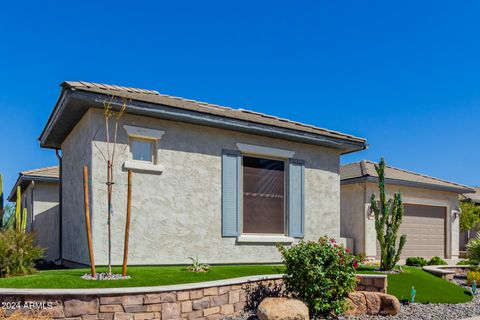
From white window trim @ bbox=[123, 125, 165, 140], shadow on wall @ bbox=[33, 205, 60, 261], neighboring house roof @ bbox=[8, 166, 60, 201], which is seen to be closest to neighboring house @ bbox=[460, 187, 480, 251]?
white window trim @ bbox=[123, 125, 165, 140]

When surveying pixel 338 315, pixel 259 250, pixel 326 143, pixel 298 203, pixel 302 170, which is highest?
pixel 326 143

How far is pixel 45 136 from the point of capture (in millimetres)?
13539

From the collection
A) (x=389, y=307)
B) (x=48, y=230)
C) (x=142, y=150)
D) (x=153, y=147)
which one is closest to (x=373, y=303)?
(x=389, y=307)

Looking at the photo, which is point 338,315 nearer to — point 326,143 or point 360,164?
point 326,143

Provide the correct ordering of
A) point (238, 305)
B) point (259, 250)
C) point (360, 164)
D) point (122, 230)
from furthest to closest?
point (360, 164) < point (259, 250) < point (122, 230) < point (238, 305)

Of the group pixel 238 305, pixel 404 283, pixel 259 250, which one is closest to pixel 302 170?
pixel 259 250

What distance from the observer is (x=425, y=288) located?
11.7m

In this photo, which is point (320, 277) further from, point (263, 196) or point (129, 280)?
point (263, 196)

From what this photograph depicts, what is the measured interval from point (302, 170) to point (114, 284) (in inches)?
295

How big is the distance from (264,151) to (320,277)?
16.5 feet

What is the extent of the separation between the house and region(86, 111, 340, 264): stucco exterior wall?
0.08 feet

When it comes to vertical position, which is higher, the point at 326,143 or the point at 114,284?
the point at 326,143

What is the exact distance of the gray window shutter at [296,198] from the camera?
1333 cm

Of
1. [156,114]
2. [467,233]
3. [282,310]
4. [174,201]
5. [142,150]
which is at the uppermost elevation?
[156,114]
